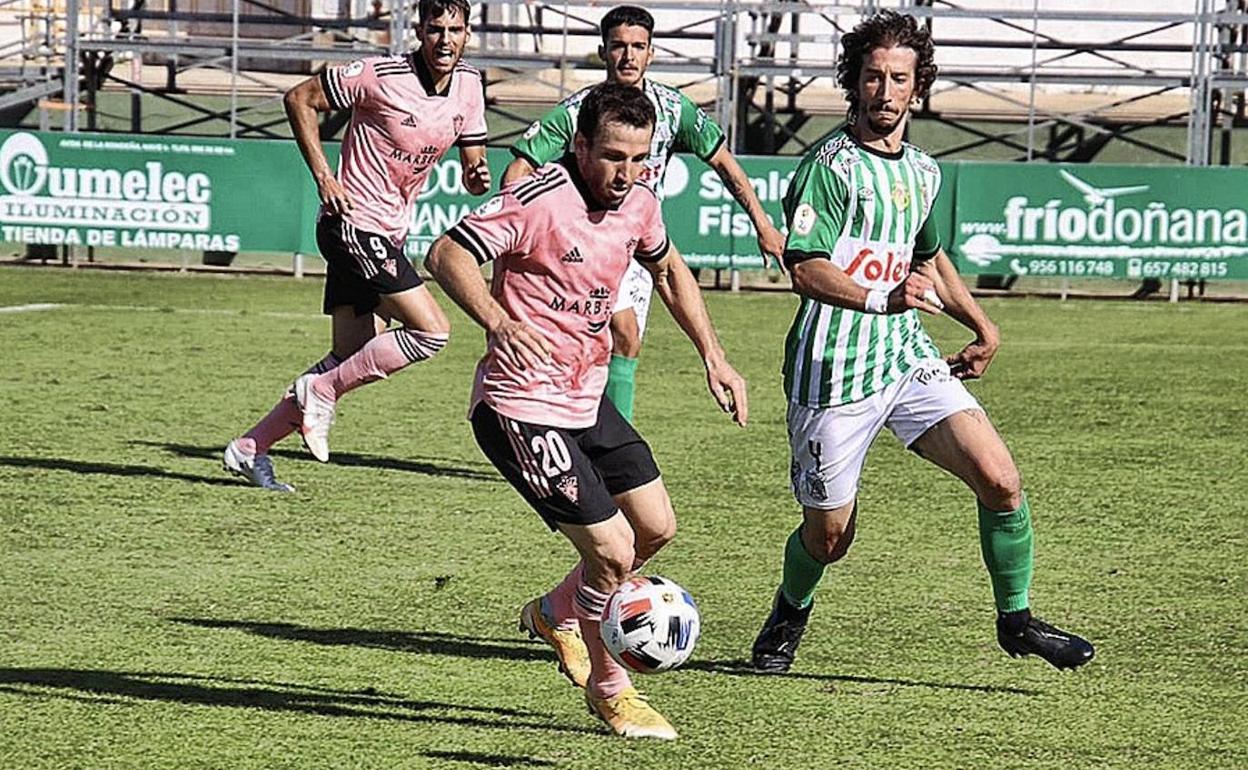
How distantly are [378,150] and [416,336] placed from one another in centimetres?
89

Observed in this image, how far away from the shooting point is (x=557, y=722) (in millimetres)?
6133

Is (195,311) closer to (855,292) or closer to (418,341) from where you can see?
(418,341)

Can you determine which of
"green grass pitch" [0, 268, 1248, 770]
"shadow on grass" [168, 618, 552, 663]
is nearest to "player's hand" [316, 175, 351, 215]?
"green grass pitch" [0, 268, 1248, 770]

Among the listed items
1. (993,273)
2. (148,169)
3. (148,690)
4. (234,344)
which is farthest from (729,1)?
(148,690)

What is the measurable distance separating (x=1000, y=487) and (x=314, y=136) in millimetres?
4607

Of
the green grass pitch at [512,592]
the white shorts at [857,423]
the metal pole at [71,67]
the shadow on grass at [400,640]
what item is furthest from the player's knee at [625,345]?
the metal pole at [71,67]

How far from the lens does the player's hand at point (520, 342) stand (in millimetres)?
5730

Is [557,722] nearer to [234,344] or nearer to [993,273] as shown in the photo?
[234,344]

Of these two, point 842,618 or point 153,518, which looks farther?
point 153,518

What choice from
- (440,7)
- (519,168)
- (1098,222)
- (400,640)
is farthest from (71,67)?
(400,640)

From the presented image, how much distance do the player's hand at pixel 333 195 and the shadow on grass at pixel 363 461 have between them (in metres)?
1.44

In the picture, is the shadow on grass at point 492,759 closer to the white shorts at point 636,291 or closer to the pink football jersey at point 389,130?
the white shorts at point 636,291

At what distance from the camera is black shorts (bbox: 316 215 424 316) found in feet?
33.1

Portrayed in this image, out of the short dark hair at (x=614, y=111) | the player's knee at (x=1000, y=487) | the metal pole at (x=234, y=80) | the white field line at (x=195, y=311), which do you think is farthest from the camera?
the metal pole at (x=234, y=80)
